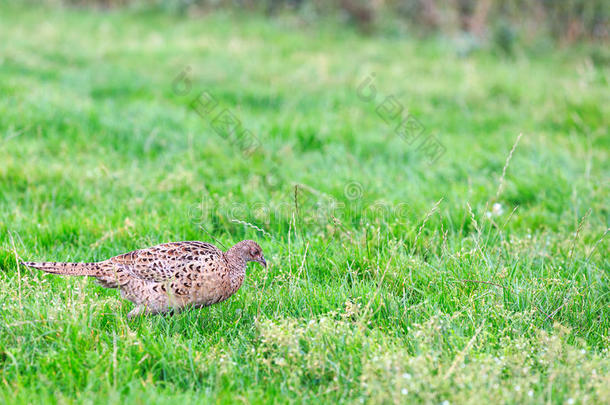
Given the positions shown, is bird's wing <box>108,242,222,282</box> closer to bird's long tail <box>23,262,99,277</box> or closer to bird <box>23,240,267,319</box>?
bird <box>23,240,267,319</box>

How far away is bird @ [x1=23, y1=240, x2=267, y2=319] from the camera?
3826mm

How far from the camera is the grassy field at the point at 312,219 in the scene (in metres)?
3.37

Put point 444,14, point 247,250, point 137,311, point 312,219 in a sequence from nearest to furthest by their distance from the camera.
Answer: point 137,311 < point 247,250 < point 312,219 < point 444,14

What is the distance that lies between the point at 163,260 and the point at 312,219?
1.66 m

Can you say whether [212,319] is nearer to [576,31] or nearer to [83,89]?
[83,89]

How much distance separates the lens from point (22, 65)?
985 centimetres

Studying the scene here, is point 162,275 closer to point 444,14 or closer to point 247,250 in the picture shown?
point 247,250

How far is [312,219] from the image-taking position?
5266 mm

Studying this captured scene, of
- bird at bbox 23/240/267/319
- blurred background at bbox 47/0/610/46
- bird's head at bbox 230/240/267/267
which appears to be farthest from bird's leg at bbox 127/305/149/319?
blurred background at bbox 47/0/610/46

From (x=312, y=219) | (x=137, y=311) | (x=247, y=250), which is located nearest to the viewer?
(x=137, y=311)

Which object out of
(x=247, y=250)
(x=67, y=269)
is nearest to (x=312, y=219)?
(x=247, y=250)

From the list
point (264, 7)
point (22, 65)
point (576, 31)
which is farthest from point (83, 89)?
point (576, 31)

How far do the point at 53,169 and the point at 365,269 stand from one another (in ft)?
11.0

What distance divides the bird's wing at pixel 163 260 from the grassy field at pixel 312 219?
245 mm
